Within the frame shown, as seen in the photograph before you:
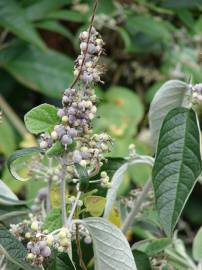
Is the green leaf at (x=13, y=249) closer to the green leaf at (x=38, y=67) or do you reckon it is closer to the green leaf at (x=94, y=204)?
the green leaf at (x=94, y=204)

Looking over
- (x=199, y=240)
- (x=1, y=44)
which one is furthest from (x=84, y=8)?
(x=199, y=240)

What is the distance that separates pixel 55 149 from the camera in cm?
55

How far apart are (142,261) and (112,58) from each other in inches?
50.8

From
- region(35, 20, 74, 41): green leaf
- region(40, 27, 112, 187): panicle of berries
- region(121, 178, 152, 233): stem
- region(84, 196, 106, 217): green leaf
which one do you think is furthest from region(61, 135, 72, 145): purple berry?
region(35, 20, 74, 41): green leaf

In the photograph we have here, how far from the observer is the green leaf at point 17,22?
1.51 meters

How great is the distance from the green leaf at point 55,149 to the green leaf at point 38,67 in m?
1.06

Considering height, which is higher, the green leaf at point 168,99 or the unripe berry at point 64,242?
the green leaf at point 168,99

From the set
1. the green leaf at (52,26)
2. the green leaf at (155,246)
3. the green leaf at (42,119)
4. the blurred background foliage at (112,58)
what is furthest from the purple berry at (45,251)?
the green leaf at (52,26)

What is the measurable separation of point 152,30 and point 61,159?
1.14 meters

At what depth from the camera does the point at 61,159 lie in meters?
0.57

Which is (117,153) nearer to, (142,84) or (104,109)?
(104,109)

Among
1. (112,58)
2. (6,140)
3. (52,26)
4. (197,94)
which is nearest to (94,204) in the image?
(197,94)

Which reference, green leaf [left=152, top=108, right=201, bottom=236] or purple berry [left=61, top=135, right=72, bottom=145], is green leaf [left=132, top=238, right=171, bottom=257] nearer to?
green leaf [left=152, top=108, right=201, bottom=236]

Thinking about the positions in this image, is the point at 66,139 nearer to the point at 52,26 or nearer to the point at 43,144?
the point at 43,144
